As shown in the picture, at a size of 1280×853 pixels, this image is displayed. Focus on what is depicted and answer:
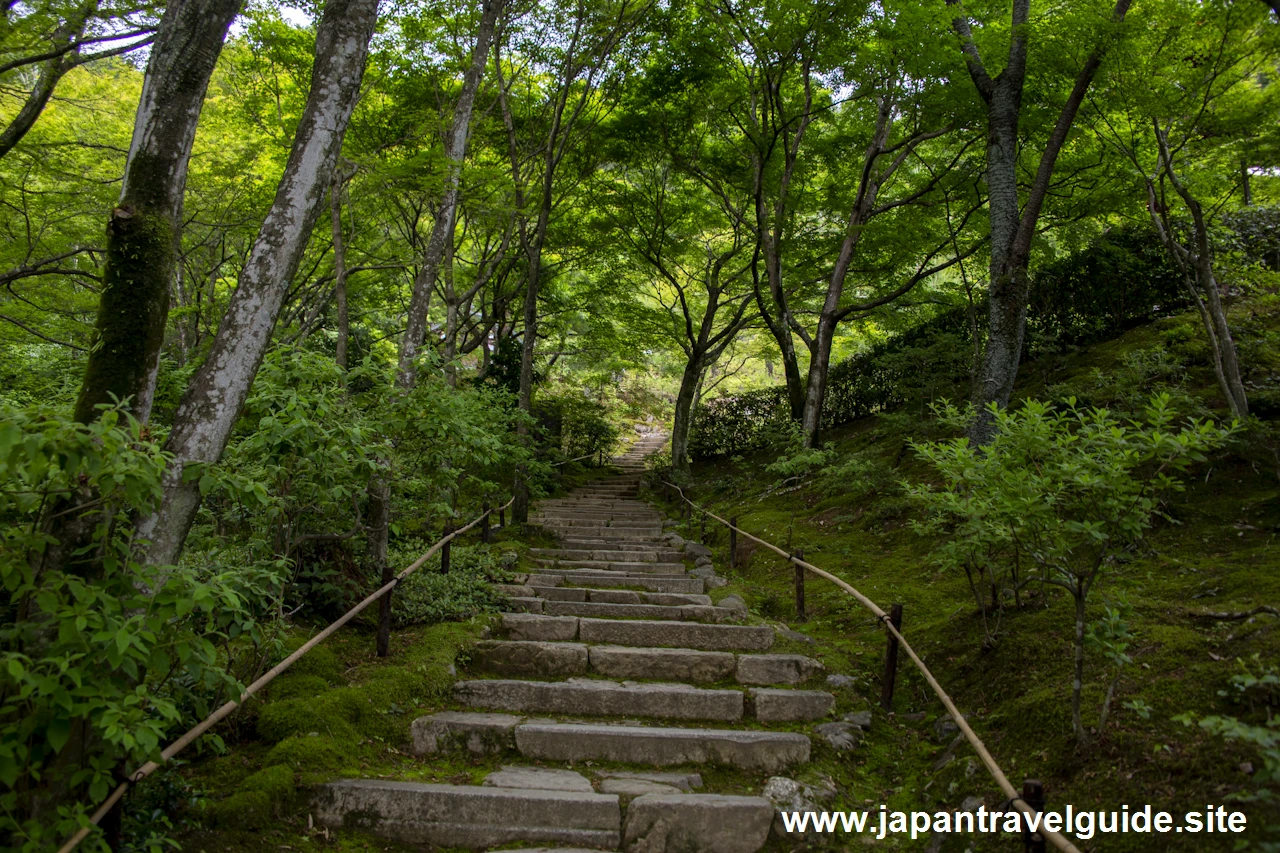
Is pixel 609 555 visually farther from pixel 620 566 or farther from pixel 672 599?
pixel 672 599

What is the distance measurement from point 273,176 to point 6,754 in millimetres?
12138

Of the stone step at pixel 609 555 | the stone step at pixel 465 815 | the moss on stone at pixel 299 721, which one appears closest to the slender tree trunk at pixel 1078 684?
the stone step at pixel 465 815

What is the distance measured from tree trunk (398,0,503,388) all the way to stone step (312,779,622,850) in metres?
3.86

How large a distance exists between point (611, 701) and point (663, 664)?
64cm

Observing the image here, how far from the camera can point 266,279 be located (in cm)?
351

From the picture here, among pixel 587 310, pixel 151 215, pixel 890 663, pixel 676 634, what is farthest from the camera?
pixel 587 310

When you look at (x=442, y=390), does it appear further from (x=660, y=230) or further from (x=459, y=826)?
(x=660, y=230)

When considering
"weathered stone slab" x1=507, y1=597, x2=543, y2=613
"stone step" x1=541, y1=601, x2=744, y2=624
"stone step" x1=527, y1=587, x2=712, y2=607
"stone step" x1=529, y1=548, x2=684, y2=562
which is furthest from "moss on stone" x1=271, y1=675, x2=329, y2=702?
"stone step" x1=529, y1=548, x2=684, y2=562

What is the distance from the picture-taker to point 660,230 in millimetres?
14531

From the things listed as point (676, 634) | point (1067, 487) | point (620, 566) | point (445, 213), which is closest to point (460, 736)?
point (676, 634)

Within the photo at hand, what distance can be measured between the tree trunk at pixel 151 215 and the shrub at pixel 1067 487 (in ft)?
13.6

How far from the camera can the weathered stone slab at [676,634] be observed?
5.56 m

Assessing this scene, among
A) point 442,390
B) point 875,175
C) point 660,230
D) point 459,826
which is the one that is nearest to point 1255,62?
point 875,175

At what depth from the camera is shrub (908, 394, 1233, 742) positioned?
9.79ft
